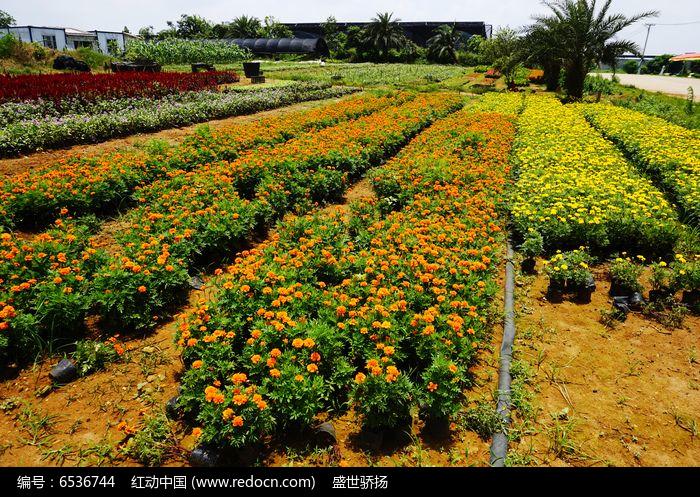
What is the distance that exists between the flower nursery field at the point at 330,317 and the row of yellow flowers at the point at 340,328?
0.03 meters

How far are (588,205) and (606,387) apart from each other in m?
4.29

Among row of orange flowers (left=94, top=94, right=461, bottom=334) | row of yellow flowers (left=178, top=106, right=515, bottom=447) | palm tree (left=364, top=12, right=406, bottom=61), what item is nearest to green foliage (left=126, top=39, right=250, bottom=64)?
palm tree (left=364, top=12, right=406, bottom=61)

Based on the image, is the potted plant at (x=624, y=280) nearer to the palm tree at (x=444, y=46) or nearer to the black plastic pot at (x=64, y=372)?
the black plastic pot at (x=64, y=372)

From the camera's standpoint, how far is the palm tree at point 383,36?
56.3m

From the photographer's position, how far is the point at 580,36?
2364 cm

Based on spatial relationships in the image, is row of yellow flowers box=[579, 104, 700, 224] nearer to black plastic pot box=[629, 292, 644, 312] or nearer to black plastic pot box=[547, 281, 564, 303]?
black plastic pot box=[629, 292, 644, 312]

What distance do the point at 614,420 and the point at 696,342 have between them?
2020mm

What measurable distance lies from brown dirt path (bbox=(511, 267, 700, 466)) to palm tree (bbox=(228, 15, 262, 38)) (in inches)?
3072

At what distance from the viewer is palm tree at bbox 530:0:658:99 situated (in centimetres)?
2303

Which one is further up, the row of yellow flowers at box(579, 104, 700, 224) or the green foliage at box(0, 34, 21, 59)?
the green foliage at box(0, 34, 21, 59)

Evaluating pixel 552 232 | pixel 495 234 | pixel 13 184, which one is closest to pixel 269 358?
pixel 495 234

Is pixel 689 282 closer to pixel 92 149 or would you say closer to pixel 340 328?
pixel 340 328

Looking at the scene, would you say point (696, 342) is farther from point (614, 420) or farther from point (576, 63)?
point (576, 63)

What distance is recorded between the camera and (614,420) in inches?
148
